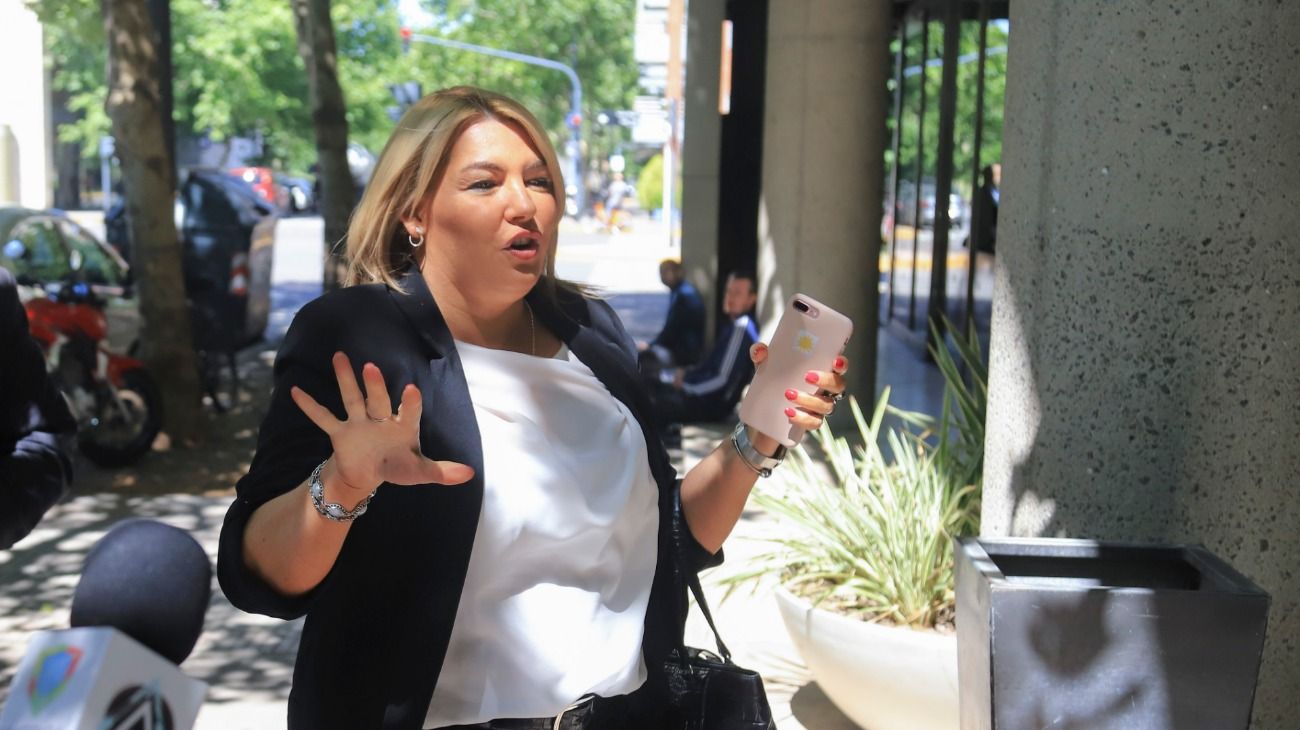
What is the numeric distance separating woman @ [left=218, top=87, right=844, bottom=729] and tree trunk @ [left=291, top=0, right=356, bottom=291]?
10.1 m

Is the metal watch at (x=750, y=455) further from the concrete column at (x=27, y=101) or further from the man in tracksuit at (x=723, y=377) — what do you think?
the concrete column at (x=27, y=101)

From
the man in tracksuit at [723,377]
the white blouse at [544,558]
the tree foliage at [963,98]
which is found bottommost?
the man in tracksuit at [723,377]

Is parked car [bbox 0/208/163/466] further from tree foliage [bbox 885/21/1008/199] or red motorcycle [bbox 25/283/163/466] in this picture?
tree foliage [bbox 885/21/1008/199]

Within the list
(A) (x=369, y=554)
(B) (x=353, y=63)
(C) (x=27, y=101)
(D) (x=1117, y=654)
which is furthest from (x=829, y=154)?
(B) (x=353, y=63)

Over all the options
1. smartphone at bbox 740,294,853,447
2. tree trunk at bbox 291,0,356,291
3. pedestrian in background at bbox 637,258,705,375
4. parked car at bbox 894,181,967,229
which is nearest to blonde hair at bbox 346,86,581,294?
smartphone at bbox 740,294,853,447

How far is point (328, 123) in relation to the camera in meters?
12.7

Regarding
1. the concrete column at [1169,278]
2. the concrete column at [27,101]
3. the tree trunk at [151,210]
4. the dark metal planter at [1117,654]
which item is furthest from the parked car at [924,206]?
the concrete column at [27,101]

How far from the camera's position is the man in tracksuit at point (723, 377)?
10055 mm

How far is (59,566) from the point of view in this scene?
7.22m

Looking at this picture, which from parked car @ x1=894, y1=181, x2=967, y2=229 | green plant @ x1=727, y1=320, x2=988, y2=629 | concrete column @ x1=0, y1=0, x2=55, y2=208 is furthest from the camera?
concrete column @ x1=0, y1=0, x2=55, y2=208

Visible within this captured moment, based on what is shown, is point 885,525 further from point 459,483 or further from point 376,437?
point 376,437

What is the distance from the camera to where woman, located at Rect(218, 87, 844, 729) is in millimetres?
2016

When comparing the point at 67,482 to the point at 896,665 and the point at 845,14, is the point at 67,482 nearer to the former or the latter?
the point at 896,665

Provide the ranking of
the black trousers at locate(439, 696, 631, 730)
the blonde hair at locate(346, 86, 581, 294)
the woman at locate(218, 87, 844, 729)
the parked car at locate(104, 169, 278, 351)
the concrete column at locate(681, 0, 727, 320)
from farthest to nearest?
the concrete column at locate(681, 0, 727, 320) → the parked car at locate(104, 169, 278, 351) → the blonde hair at locate(346, 86, 581, 294) → the black trousers at locate(439, 696, 631, 730) → the woman at locate(218, 87, 844, 729)
